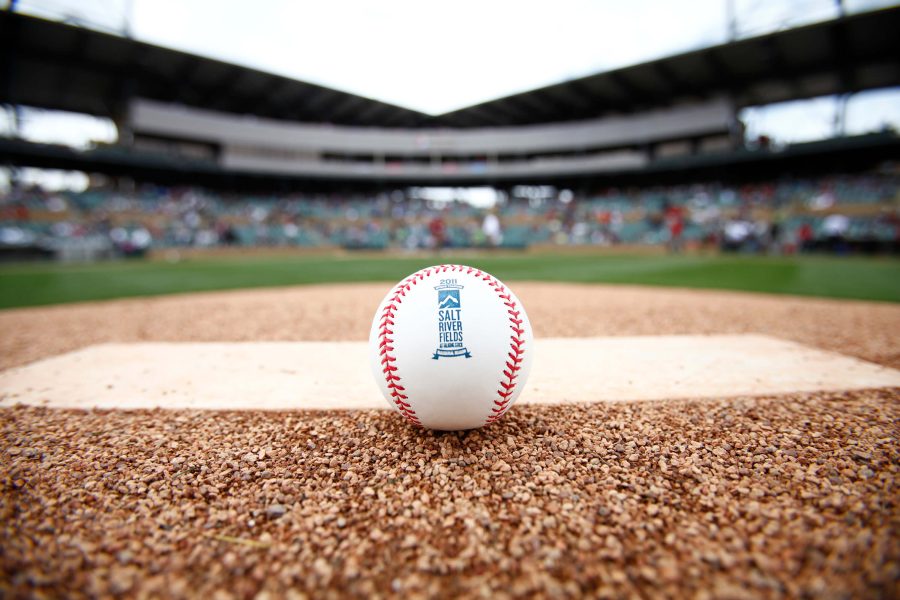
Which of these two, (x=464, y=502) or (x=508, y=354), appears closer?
(x=464, y=502)

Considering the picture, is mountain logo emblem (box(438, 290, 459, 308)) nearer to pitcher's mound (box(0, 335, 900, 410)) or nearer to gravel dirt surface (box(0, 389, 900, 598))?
gravel dirt surface (box(0, 389, 900, 598))

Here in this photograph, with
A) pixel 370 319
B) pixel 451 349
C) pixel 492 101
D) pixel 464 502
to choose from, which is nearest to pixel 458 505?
pixel 464 502

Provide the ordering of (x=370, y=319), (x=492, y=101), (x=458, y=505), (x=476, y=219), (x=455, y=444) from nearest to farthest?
(x=458, y=505), (x=455, y=444), (x=370, y=319), (x=492, y=101), (x=476, y=219)

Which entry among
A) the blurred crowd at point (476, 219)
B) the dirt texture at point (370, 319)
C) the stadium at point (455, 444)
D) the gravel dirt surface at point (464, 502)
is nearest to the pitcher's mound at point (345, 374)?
the stadium at point (455, 444)

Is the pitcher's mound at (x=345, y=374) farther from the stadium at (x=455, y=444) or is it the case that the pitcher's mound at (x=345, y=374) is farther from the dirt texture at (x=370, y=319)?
the dirt texture at (x=370, y=319)

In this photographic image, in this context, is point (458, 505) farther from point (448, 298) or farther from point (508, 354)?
point (448, 298)

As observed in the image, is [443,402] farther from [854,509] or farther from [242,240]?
[242,240]
